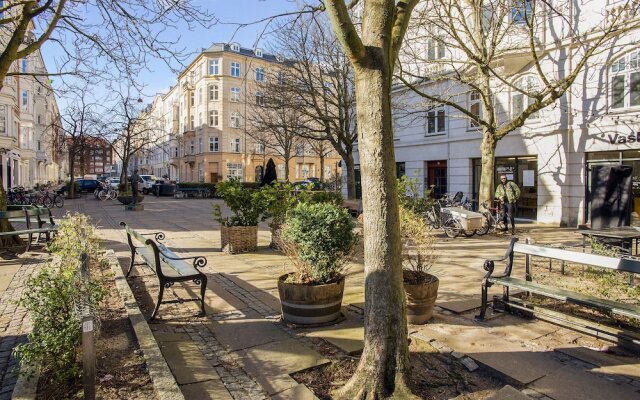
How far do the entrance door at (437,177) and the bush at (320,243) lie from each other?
629 inches

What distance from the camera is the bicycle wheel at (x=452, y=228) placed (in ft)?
38.7

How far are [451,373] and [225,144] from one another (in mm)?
52833

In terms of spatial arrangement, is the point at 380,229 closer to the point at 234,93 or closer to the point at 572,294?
the point at 572,294

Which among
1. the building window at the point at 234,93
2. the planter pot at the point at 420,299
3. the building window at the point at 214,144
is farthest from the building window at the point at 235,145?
the planter pot at the point at 420,299

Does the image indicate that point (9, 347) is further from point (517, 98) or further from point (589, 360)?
point (517, 98)

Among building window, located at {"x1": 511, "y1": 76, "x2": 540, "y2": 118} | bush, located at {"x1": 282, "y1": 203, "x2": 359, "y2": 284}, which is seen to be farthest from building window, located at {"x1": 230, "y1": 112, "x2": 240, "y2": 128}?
bush, located at {"x1": 282, "y1": 203, "x2": 359, "y2": 284}

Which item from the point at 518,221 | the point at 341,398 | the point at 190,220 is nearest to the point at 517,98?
the point at 518,221

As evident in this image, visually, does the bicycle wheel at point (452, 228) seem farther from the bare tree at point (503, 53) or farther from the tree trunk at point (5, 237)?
the tree trunk at point (5, 237)

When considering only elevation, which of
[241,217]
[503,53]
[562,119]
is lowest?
[241,217]

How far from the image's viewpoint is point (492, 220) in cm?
1259

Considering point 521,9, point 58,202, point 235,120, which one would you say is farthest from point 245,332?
point 235,120

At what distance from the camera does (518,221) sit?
53.4 ft

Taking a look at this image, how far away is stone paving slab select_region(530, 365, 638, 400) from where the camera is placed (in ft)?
10.4

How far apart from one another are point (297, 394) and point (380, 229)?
4.57ft
